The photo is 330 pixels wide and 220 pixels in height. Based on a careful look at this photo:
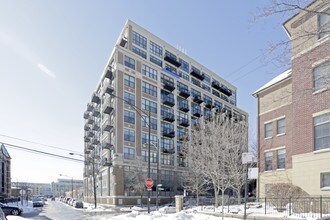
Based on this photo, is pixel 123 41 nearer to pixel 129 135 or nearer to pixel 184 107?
pixel 129 135

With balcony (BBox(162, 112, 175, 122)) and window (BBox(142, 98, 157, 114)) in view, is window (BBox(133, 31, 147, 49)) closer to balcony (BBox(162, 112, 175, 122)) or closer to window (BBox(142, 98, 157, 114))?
window (BBox(142, 98, 157, 114))

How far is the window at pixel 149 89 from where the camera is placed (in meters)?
66.6

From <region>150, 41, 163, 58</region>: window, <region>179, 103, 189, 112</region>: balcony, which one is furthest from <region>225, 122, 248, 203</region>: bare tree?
<region>179, 103, 189, 112</region>: balcony

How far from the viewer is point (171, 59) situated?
7419cm

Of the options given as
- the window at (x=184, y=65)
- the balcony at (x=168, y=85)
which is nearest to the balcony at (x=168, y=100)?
the balcony at (x=168, y=85)

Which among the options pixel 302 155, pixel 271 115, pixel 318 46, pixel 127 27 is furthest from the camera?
pixel 127 27

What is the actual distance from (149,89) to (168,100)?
6.29 metres

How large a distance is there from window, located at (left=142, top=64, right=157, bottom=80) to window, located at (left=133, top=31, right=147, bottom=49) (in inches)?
162

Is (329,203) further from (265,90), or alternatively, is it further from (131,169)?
(131,169)

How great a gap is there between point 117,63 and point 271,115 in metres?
34.4

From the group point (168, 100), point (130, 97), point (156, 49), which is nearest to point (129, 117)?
point (130, 97)

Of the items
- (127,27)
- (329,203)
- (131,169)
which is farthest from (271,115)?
(127,27)

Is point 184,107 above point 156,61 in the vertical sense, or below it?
below

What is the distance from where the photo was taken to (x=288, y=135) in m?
30.7
